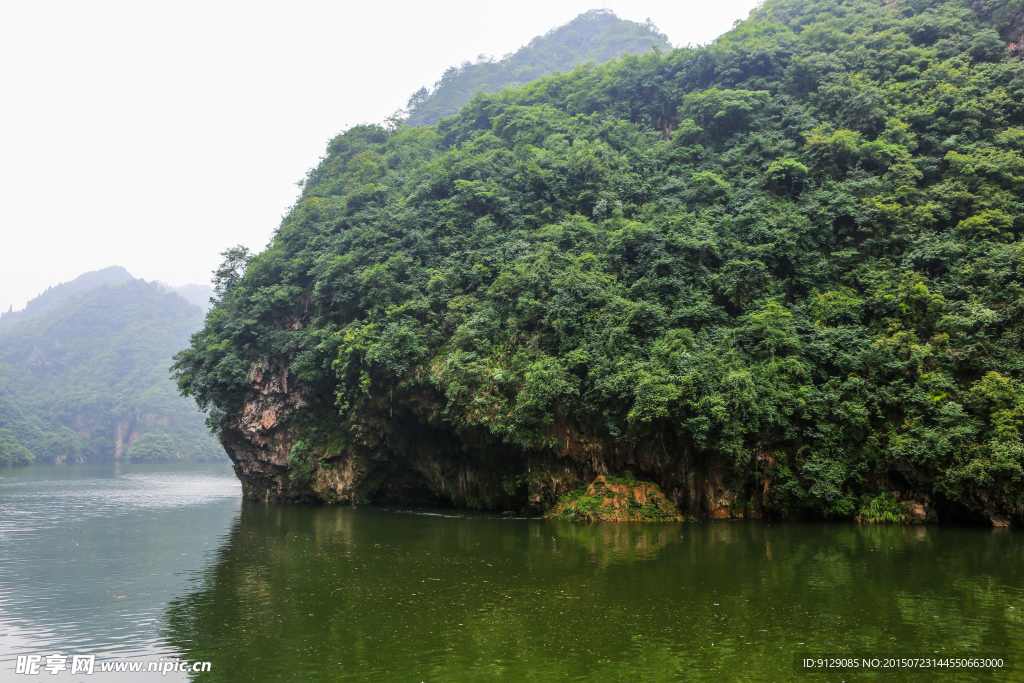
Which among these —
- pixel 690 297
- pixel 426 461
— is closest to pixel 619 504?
pixel 690 297

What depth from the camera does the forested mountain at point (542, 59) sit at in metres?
74.9

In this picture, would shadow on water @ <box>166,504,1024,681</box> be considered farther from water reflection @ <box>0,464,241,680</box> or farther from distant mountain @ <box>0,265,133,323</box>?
distant mountain @ <box>0,265,133,323</box>

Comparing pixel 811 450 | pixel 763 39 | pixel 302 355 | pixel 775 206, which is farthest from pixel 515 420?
pixel 763 39

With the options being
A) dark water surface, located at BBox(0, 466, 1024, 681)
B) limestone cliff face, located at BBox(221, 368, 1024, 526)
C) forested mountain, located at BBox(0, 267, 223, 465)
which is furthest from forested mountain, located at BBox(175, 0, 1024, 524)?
forested mountain, located at BBox(0, 267, 223, 465)

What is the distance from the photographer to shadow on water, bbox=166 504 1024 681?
27.6 ft

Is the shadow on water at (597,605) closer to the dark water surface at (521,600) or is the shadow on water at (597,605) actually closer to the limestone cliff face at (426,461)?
the dark water surface at (521,600)

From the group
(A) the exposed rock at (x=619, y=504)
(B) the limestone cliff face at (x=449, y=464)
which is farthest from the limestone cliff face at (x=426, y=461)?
(A) the exposed rock at (x=619, y=504)

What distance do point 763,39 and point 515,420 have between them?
94.9 feet

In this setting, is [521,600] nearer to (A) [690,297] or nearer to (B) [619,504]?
(B) [619,504]

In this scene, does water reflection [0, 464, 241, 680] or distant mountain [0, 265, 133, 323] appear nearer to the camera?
water reflection [0, 464, 241, 680]

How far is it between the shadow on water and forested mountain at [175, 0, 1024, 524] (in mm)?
4329

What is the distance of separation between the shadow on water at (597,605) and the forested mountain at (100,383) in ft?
261

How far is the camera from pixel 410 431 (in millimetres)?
30078

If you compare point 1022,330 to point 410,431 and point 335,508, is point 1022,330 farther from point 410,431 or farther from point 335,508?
point 335,508
